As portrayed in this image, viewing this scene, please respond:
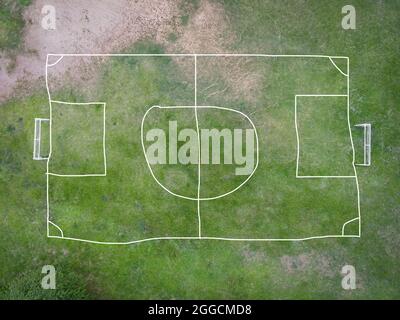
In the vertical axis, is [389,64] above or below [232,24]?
below

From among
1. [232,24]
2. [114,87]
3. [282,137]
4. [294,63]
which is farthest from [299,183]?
[114,87]

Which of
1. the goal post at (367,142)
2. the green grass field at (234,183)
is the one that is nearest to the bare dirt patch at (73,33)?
the green grass field at (234,183)

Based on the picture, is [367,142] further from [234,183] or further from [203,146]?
[203,146]

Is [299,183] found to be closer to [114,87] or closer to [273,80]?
[273,80]

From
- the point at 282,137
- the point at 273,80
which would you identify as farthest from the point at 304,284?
the point at 273,80

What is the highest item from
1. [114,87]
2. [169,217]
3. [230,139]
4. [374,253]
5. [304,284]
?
[114,87]
